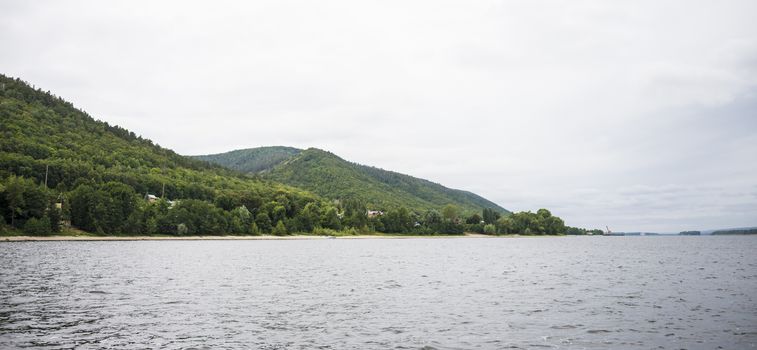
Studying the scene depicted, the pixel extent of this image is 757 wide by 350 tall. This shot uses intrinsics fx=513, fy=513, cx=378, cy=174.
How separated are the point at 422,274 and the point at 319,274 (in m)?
14.8

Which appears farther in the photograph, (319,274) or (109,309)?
(319,274)

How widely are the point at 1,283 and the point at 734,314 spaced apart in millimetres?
66219

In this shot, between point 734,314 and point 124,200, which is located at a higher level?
point 124,200

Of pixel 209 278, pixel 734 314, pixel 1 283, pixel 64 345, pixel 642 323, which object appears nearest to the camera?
pixel 64 345

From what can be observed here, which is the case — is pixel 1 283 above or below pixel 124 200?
below

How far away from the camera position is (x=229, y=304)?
142 ft

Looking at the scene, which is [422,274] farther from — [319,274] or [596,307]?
[596,307]

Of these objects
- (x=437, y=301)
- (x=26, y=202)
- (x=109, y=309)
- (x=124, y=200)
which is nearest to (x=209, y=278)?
(x=109, y=309)

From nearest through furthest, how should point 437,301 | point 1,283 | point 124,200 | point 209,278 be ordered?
point 437,301, point 1,283, point 209,278, point 124,200

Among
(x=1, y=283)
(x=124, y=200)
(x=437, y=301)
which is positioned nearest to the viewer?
(x=437, y=301)

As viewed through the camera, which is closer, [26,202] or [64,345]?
[64,345]

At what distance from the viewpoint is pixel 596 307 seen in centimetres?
4272

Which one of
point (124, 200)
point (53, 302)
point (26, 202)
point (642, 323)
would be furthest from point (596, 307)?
point (124, 200)

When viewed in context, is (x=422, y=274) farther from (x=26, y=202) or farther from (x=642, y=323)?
(x=26, y=202)
